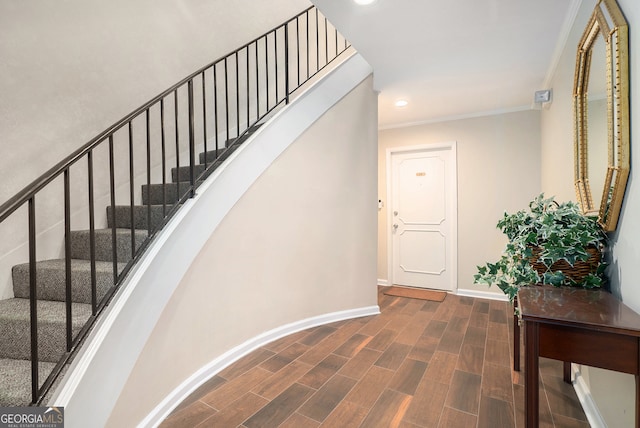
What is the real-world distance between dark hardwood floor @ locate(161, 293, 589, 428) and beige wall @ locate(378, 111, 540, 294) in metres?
1.36

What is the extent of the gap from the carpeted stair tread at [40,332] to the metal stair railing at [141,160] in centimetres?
18

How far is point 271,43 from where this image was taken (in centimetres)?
363

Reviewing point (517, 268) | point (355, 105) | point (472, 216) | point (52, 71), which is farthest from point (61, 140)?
point (472, 216)

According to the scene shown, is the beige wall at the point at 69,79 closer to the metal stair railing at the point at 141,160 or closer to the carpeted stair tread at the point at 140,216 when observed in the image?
the metal stair railing at the point at 141,160

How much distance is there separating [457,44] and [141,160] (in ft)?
9.01

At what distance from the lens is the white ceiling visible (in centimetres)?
196

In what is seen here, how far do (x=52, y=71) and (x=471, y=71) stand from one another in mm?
3294

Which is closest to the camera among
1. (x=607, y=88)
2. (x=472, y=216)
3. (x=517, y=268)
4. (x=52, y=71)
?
(x=607, y=88)

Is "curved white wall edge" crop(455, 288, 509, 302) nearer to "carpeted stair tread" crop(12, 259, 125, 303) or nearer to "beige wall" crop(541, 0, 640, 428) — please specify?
"beige wall" crop(541, 0, 640, 428)

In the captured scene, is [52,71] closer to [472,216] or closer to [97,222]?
[97,222]

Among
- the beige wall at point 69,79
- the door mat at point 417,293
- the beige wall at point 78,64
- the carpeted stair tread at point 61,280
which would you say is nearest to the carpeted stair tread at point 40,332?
the carpeted stair tread at point 61,280

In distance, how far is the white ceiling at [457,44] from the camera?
196 cm

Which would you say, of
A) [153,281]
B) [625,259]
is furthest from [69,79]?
[625,259]

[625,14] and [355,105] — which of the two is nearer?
[625,14]
